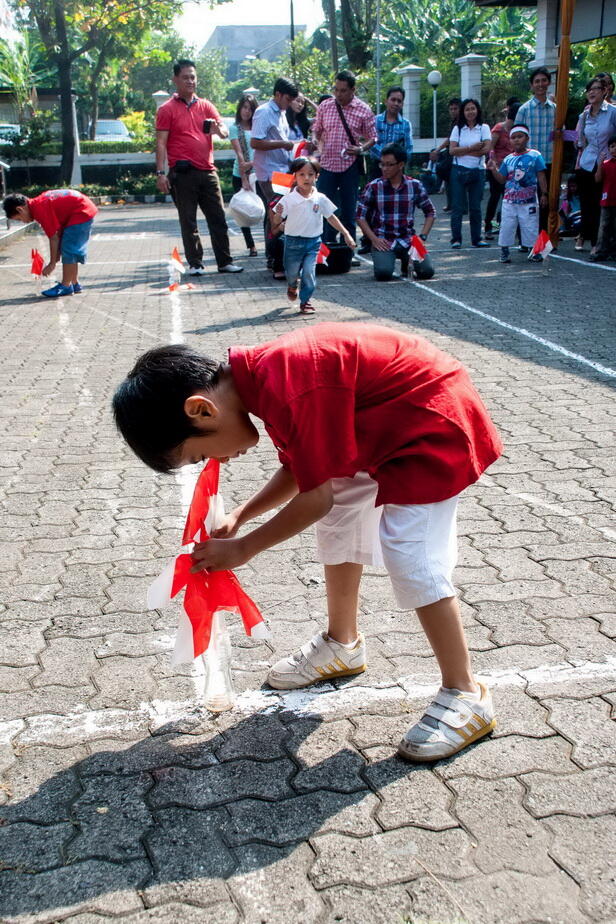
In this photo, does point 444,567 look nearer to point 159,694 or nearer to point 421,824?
point 421,824

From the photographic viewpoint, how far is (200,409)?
2193 mm

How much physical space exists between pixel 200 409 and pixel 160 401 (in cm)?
10

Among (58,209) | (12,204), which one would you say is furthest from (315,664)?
(58,209)

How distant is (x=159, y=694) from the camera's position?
2.89 m

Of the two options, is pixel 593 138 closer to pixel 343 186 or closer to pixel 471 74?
pixel 343 186

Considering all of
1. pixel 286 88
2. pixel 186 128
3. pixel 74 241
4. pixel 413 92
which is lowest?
pixel 74 241

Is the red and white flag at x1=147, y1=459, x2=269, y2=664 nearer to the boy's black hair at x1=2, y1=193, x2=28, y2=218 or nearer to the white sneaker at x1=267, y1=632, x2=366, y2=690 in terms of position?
the white sneaker at x1=267, y1=632, x2=366, y2=690

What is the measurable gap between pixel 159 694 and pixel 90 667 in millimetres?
295

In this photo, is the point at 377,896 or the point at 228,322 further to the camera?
the point at 228,322

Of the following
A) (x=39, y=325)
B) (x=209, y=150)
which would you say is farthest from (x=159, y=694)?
(x=209, y=150)

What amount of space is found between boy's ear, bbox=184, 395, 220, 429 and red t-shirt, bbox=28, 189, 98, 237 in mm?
8451

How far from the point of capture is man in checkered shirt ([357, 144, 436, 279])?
407 inches

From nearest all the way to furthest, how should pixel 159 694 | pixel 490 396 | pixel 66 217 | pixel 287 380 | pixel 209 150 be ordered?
pixel 287 380 → pixel 159 694 → pixel 490 396 → pixel 66 217 → pixel 209 150

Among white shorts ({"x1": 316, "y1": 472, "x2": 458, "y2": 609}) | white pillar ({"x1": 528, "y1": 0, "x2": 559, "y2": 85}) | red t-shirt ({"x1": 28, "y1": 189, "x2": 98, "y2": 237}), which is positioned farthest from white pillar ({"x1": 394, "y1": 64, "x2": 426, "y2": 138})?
white shorts ({"x1": 316, "y1": 472, "x2": 458, "y2": 609})
